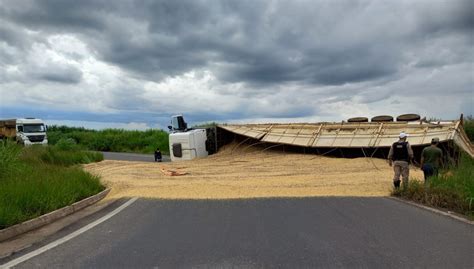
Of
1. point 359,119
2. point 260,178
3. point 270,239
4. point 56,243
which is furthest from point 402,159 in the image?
point 359,119

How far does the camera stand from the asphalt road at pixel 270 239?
17.8ft

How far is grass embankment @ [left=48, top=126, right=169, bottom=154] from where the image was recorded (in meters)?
48.3

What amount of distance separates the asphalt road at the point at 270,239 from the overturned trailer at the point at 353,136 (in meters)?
11.5

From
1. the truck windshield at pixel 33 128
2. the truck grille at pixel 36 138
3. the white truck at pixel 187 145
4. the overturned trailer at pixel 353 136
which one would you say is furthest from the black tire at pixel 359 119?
the truck windshield at pixel 33 128

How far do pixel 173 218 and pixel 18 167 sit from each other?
6419 millimetres

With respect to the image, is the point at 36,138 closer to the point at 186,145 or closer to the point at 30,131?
the point at 30,131

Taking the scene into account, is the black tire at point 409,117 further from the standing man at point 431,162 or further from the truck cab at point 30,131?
the truck cab at point 30,131

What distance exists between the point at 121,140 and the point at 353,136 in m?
37.2

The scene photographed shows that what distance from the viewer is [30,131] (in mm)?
37312

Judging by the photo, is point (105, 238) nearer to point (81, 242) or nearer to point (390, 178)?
point (81, 242)

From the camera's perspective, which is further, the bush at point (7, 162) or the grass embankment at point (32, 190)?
the bush at point (7, 162)

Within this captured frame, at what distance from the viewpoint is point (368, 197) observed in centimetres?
1114

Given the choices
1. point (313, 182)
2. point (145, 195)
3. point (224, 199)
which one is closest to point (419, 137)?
point (313, 182)

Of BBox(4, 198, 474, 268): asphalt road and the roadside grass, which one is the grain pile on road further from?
BBox(4, 198, 474, 268): asphalt road
